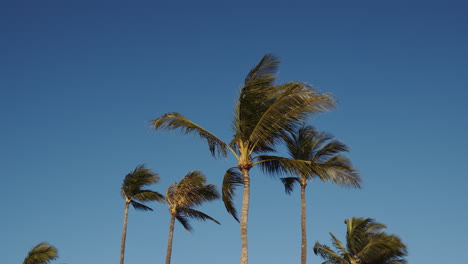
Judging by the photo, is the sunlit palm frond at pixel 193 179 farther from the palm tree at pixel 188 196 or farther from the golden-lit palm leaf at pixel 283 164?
the golden-lit palm leaf at pixel 283 164

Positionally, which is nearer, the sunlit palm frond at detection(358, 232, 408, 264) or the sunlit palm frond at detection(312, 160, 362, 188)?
the sunlit palm frond at detection(312, 160, 362, 188)

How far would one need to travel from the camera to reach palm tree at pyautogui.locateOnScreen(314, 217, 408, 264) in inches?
1318

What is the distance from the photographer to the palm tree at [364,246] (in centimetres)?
3347

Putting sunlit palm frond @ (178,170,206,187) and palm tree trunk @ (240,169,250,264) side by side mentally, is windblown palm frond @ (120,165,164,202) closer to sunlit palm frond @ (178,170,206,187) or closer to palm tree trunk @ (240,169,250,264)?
sunlit palm frond @ (178,170,206,187)

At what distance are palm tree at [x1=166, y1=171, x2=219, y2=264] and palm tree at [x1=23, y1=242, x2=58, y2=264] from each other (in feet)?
38.0

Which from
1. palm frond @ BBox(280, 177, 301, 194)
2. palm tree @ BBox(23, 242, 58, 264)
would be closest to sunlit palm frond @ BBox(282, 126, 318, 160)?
palm frond @ BBox(280, 177, 301, 194)

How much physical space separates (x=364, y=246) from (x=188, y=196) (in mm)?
13892

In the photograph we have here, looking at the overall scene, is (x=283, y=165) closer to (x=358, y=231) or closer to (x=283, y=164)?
(x=283, y=164)

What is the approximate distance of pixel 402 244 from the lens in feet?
117

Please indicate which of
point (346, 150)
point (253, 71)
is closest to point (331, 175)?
point (253, 71)

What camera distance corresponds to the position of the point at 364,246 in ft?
111

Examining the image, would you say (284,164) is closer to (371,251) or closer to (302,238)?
(302,238)

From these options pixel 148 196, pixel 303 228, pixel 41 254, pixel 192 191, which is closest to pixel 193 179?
pixel 192 191

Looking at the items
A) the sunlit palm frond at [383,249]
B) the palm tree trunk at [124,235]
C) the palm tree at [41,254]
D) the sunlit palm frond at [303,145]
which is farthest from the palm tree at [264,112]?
the palm tree at [41,254]
